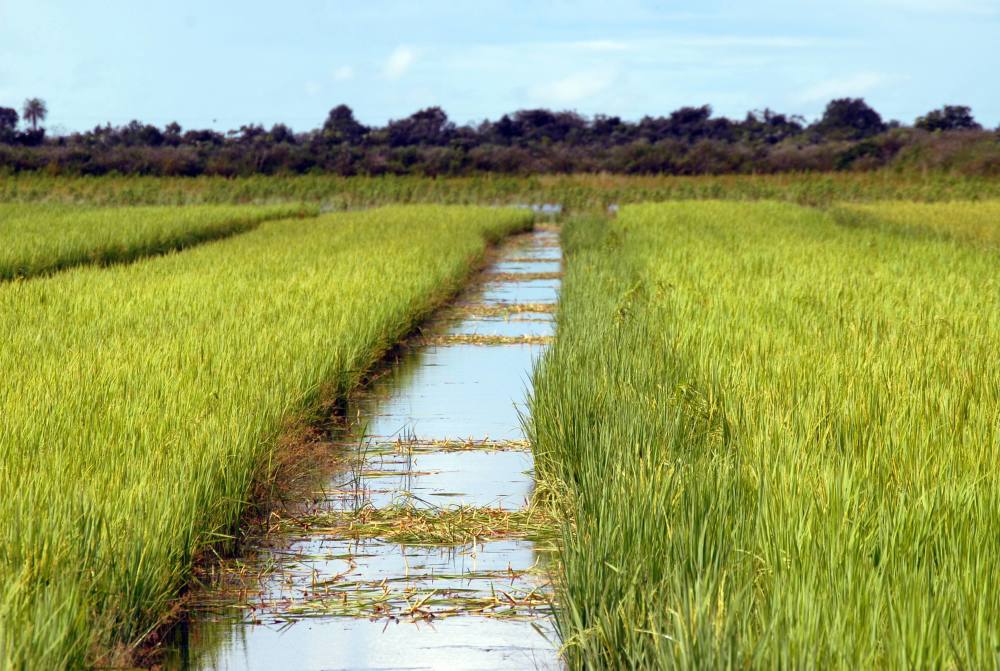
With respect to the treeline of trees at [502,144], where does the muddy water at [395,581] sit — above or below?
below

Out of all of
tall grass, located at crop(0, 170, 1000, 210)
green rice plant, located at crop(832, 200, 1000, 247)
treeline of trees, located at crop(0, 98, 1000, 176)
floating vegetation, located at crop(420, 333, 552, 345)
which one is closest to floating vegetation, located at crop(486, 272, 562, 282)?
floating vegetation, located at crop(420, 333, 552, 345)

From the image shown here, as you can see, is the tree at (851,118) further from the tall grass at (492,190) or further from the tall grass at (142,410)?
the tall grass at (142,410)

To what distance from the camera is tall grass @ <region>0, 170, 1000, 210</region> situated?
121 feet

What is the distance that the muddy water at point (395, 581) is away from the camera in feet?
11.1

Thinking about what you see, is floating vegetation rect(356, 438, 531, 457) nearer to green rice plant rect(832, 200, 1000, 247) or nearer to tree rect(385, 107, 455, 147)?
green rice plant rect(832, 200, 1000, 247)

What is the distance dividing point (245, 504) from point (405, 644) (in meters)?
1.36

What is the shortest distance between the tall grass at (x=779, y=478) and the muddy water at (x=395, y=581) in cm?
26

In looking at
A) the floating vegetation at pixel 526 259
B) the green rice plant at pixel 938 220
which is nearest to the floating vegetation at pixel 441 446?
the green rice plant at pixel 938 220

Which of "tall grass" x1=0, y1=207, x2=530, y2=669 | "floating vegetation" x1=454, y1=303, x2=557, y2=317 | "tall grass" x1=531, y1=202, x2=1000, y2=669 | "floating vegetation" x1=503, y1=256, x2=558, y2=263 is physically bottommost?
"floating vegetation" x1=454, y1=303, x2=557, y2=317

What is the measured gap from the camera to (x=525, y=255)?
19719 millimetres

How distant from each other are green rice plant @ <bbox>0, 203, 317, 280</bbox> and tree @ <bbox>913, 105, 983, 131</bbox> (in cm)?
→ 5357

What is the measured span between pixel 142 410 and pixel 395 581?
155cm

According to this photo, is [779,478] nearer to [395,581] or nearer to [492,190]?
[395,581]

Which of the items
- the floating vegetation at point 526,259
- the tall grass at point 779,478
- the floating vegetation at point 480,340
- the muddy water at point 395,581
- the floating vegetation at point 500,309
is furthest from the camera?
the floating vegetation at point 526,259
